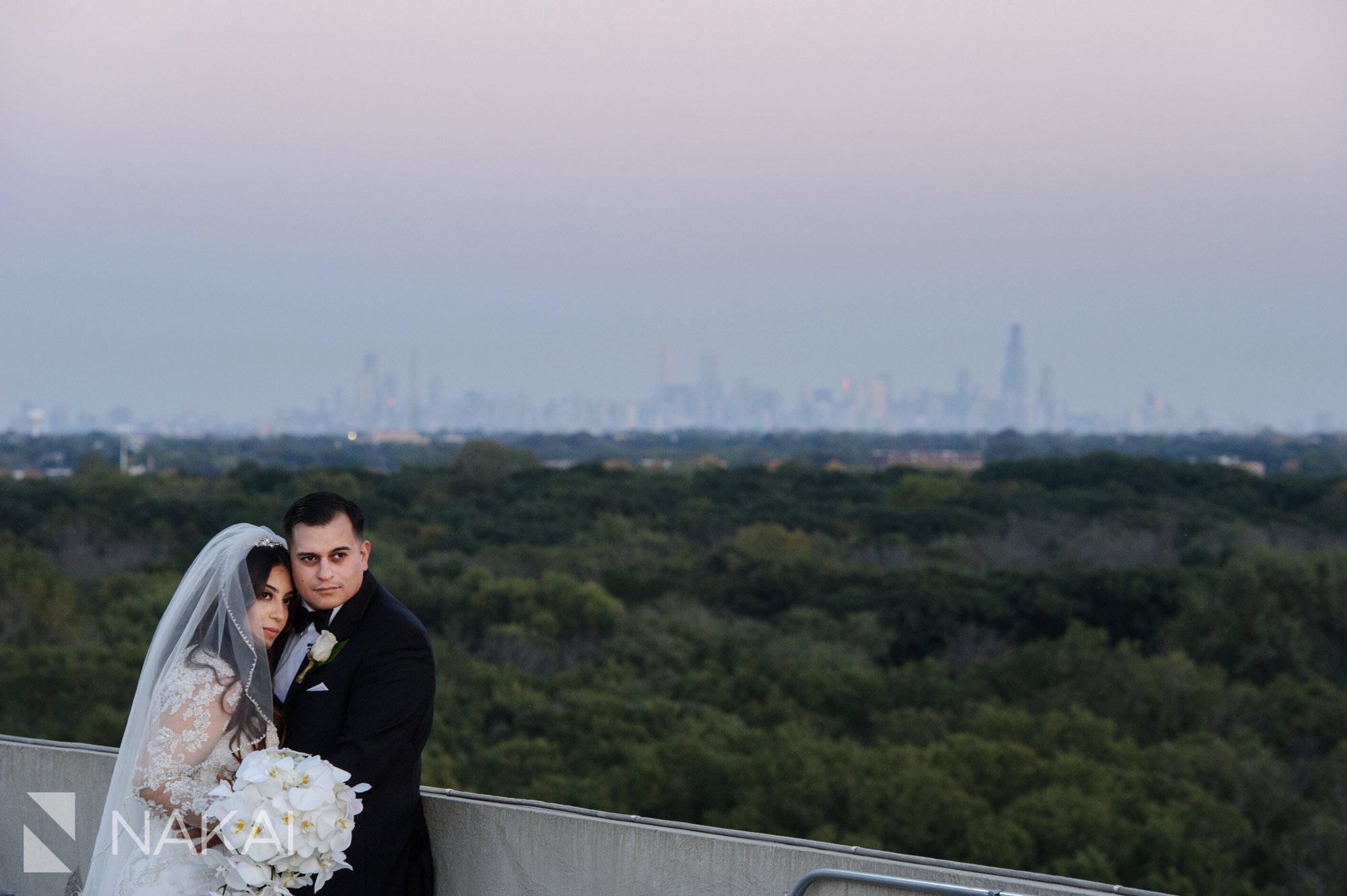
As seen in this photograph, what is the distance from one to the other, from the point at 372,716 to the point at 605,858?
749 mm

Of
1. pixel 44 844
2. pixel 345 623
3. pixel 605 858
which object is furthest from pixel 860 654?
pixel 345 623

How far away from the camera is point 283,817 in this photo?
2.76 meters

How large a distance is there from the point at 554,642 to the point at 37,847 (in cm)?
2639

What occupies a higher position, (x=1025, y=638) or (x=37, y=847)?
(x=37, y=847)

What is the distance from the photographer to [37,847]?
4184 mm

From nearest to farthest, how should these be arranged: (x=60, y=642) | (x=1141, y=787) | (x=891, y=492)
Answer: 1. (x=1141, y=787)
2. (x=60, y=642)
3. (x=891, y=492)

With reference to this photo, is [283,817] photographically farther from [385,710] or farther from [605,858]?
[605,858]

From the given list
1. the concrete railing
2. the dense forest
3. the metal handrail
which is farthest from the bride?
the dense forest

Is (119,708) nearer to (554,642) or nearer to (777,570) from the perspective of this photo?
(554,642)

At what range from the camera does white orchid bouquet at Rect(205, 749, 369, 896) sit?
2.76 meters

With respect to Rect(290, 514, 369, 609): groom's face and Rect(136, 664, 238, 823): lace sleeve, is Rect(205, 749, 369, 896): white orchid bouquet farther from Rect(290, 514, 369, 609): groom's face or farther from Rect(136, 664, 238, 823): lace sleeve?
Rect(290, 514, 369, 609): groom's face

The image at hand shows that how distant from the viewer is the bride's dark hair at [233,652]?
3.05m

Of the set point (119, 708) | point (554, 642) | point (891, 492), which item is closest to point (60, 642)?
point (119, 708)

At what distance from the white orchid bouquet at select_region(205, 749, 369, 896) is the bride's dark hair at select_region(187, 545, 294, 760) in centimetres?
19
